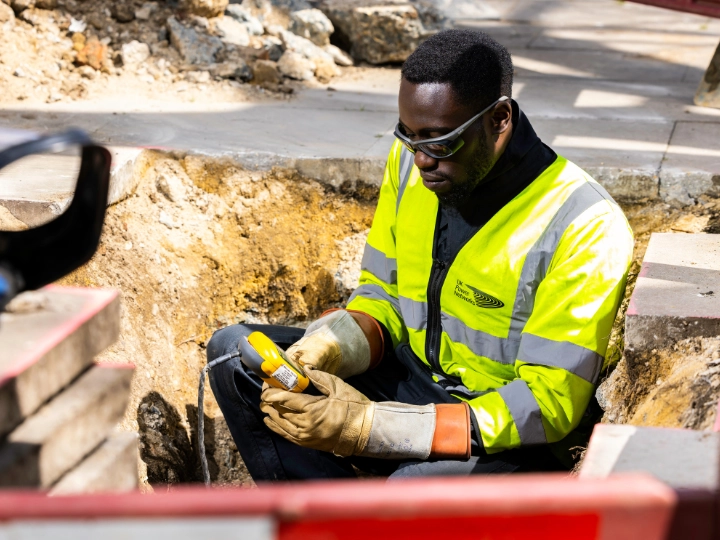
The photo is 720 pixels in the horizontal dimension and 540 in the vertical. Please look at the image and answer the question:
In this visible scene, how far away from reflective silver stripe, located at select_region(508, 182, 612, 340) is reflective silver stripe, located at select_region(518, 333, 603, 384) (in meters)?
0.15

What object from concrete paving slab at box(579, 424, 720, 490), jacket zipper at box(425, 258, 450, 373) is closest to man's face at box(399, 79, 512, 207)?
jacket zipper at box(425, 258, 450, 373)

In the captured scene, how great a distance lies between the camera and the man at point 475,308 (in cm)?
250

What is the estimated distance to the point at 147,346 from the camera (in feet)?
12.2

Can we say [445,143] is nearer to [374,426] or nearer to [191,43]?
[374,426]

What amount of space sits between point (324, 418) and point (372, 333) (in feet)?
1.87

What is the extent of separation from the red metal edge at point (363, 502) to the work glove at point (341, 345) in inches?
61.4

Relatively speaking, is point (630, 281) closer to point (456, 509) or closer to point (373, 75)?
point (456, 509)

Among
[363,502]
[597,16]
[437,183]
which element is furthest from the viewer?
[597,16]

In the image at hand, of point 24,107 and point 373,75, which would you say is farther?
point 373,75

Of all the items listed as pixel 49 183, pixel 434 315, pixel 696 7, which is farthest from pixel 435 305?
pixel 696 7

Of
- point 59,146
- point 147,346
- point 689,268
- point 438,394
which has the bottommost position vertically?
point 147,346

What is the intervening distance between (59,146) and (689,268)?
237 cm

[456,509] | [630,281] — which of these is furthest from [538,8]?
[456,509]

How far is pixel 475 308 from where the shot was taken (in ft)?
9.05
